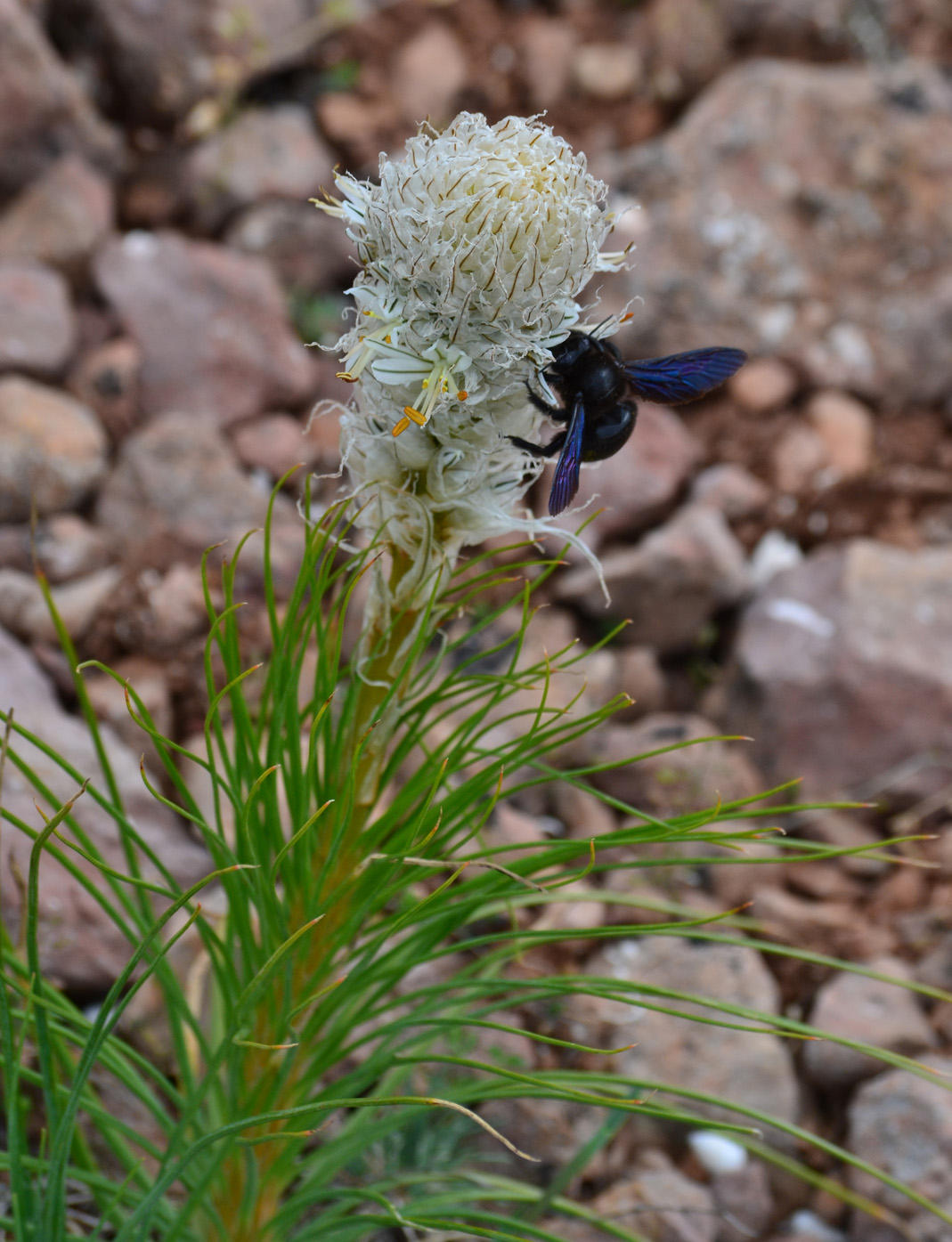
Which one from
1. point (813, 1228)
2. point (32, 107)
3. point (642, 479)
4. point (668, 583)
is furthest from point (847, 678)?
point (32, 107)

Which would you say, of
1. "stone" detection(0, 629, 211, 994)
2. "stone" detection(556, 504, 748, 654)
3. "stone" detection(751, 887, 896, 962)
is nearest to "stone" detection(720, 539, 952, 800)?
"stone" detection(556, 504, 748, 654)

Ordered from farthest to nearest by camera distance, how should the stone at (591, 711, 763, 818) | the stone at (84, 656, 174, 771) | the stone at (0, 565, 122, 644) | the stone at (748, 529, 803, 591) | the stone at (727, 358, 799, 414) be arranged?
the stone at (727, 358, 799, 414)
the stone at (748, 529, 803, 591)
the stone at (591, 711, 763, 818)
the stone at (0, 565, 122, 644)
the stone at (84, 656, 174, 771)

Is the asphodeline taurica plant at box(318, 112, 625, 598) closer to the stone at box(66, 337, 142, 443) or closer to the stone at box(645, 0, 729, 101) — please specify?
the stone at box(66, 337, 142, 443)

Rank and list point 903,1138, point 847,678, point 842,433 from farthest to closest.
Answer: point 842,433, point 847,678, point 903,1138

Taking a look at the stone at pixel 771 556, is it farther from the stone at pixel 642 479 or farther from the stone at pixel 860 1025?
the stone at pixel 860 1025

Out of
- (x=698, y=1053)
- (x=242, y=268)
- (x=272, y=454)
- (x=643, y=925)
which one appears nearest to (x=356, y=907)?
(x=643, y=925)

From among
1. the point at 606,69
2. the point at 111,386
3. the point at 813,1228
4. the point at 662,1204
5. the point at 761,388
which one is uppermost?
the point at 606,69

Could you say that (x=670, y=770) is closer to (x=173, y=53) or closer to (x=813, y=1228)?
(x=813, y=1228)
